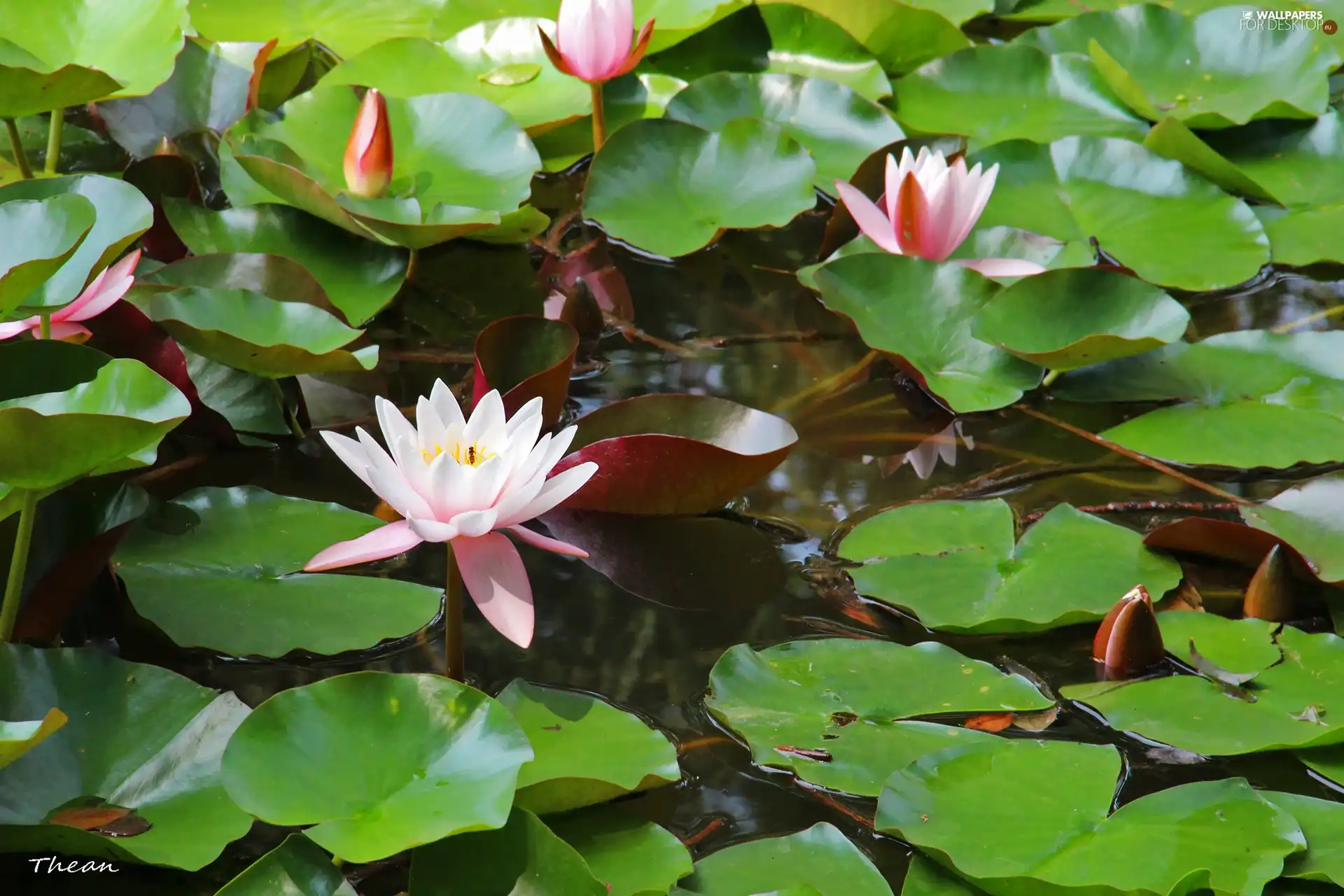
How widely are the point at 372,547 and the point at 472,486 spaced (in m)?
0.16

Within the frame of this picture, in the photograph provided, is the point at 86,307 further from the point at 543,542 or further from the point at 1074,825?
the point at 1074,825

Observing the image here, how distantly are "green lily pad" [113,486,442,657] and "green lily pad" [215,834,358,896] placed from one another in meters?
0.33

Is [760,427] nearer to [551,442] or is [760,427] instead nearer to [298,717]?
[551,442]

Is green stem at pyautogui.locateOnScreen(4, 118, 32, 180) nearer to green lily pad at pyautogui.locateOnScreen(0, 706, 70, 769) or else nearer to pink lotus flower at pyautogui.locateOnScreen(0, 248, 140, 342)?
pink lotus flower at pyautogui.locateOnScreen(0, 248, 140, 342)

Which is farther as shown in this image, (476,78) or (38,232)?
(476,78)

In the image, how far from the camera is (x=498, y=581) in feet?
4.26

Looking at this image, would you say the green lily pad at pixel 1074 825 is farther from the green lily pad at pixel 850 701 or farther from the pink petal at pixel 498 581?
the pink petal at pixel 498 581

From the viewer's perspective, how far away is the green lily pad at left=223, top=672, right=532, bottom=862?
42.4 inches

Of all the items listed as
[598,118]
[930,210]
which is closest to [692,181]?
[598,118]

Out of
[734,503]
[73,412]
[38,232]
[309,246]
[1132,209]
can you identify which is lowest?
[734,503]

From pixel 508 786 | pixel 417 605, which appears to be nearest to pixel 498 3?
pixel 417 605

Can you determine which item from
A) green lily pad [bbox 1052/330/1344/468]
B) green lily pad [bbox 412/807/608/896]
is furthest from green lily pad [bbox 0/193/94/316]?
green lily pad [bbox 1052/330/1344/468]

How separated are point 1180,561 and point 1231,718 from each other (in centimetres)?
36

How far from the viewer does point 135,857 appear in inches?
43.7
